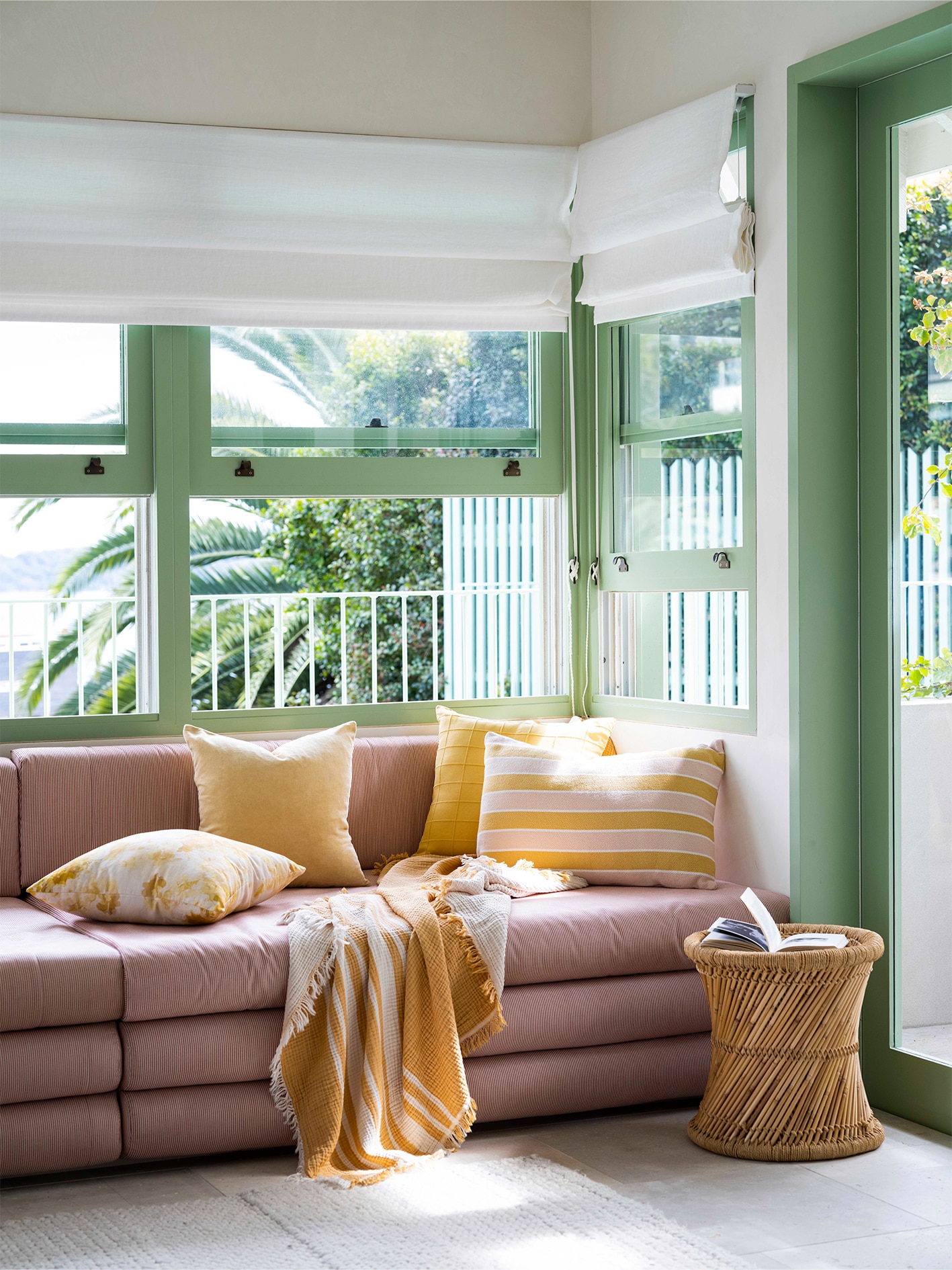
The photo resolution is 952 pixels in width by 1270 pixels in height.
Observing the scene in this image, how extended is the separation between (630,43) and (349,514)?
5.47 metres

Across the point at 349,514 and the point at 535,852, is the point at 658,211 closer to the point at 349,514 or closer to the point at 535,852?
the point at 535,852

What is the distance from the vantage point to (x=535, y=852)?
143 inches

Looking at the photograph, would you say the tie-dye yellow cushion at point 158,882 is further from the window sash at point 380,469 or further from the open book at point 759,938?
the window sash at point 380,469

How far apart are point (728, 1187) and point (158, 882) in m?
1.38

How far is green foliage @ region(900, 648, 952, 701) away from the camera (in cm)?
317

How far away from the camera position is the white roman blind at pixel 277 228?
12.6 ft

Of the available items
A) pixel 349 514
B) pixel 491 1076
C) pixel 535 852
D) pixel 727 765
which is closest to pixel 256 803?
pixel 535 852

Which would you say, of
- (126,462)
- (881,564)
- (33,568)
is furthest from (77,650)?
(881,564)

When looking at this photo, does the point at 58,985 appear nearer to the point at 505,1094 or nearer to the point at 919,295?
the point at 505,1094

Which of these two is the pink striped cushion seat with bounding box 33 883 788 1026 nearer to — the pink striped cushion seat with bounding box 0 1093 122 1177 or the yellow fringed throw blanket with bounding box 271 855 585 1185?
the yellow fringed throw blanket with bounding box 271 855 585 1185

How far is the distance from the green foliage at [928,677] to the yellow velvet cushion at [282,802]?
1470 millimetres

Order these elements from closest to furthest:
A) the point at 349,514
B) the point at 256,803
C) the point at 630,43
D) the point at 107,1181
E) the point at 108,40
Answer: the point at 107,1181
the point at 256,803
the point at 108,40
the point at 630,43
the point at 349,514

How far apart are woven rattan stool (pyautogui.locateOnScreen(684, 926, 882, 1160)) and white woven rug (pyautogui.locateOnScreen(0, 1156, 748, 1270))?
40 centimetres

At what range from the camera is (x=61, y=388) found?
3992 millimetres
